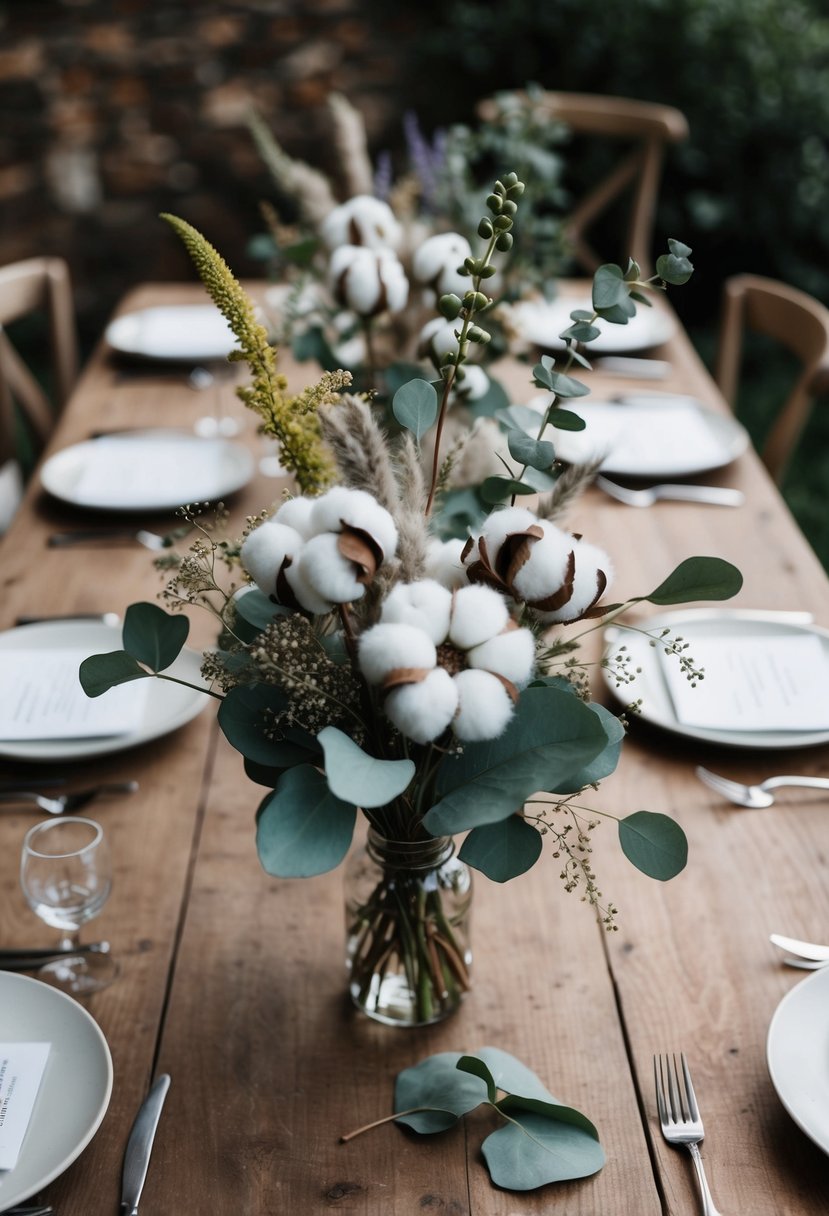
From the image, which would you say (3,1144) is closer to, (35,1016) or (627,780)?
(35,1016)

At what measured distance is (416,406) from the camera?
844mm

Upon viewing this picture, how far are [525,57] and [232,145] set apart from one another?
105cm

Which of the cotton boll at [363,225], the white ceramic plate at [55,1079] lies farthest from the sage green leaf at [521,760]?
the cotton boll at [363,225]

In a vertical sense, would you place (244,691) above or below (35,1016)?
above

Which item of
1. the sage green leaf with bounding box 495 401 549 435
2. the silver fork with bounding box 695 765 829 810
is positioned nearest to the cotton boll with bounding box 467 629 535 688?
the sage green leaf with bounding box 495 401 549 435

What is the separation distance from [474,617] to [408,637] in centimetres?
5

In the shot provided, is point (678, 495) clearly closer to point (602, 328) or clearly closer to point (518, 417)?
point (602, 328)

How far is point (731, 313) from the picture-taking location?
2.38 metres

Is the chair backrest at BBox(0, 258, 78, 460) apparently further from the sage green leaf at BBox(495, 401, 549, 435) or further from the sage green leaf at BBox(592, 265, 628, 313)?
the sage green leaf at BBox(592, 265, 628, 313)

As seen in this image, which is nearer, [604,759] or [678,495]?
[604,759]

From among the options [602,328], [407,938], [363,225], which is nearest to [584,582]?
[407,938]

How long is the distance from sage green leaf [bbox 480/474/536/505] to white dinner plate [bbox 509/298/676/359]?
1.38 metres

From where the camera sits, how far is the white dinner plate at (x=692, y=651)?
49.7 inches

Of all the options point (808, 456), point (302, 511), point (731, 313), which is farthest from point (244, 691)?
point (808, 456)
